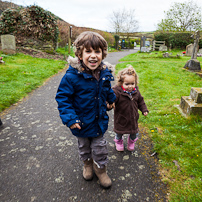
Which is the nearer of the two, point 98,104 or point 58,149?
point 98,104

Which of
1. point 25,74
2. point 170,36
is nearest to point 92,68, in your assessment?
point 25,74

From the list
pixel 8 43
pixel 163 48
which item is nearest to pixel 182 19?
pixel 163 48

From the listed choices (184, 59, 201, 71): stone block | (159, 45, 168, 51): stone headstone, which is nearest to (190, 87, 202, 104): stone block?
(184, 59, 201, 71): stone block

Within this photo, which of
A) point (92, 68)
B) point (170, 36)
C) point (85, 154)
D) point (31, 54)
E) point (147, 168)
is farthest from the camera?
point (170, 36)

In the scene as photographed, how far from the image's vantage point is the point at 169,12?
90.1 ft

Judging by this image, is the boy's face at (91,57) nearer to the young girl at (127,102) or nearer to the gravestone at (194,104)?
the young girl at (127,102)

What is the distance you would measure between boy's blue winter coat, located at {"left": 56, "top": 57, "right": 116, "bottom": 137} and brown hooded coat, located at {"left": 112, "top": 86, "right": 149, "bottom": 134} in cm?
53

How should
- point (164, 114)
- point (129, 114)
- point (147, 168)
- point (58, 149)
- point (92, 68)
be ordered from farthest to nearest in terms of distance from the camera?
point (164, 114) < point (58, 149) < point (129, 114) < point (147, 168) < point (92, 68)

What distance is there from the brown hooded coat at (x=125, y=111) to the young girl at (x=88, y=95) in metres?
0.47

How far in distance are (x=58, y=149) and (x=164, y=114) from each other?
8.81 feet

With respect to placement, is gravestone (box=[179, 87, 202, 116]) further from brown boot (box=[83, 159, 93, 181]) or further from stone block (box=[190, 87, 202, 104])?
brown boot (box=[83, 159, 93, 181])

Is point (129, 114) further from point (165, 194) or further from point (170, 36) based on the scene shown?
point (170, 36)

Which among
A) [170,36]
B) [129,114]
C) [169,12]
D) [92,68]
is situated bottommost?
[129,114]

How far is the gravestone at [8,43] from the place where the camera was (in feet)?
32.6
